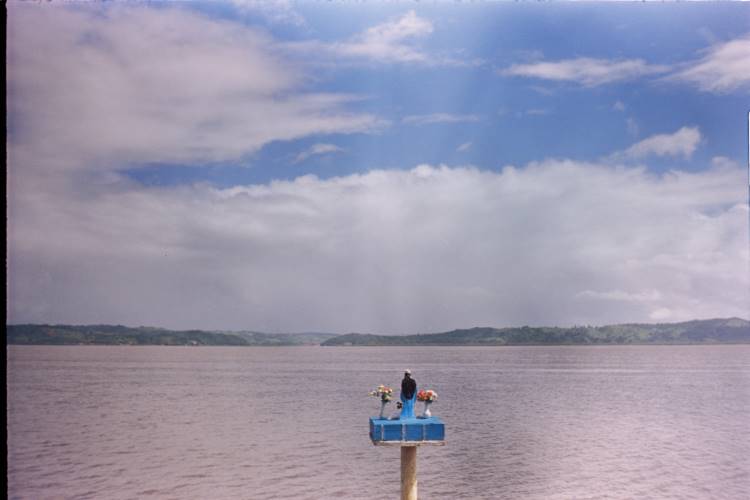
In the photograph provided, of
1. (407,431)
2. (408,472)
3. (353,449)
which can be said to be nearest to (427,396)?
(407,431)

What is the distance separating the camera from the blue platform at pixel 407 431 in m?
13.0

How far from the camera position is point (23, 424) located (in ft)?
123

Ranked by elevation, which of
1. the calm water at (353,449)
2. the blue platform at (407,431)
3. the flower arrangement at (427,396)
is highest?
the flower arrangement at (427,396)

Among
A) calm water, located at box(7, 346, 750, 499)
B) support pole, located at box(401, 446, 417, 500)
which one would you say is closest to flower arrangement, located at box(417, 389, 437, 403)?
support pole, located at box(401, 446, 417, 500)

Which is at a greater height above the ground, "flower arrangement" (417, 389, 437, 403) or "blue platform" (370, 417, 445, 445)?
"flower arrangement" (417, 389, 437, 403)

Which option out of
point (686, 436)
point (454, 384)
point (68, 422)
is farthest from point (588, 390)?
point (68, 422)

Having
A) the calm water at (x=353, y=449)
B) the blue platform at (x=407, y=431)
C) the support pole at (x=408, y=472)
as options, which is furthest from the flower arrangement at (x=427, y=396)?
the calm water at (x=353, y=449)

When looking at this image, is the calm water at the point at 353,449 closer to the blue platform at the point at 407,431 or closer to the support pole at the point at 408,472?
the support pole at the point at 408,472

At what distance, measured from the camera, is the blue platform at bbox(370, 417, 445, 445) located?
42.8 feet

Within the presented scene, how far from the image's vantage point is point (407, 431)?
42.9 feet

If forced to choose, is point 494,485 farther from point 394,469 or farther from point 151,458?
point 151,458

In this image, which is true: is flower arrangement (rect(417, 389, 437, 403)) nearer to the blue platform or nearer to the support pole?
the blue platform

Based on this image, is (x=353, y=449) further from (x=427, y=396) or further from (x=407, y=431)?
(x=407, y=431)

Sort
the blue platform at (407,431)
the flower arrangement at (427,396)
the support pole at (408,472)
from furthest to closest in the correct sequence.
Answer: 1. the support pole at (408,472)
2. the flower arrangement at (427,396)
3. the blue platform at (407,431)
